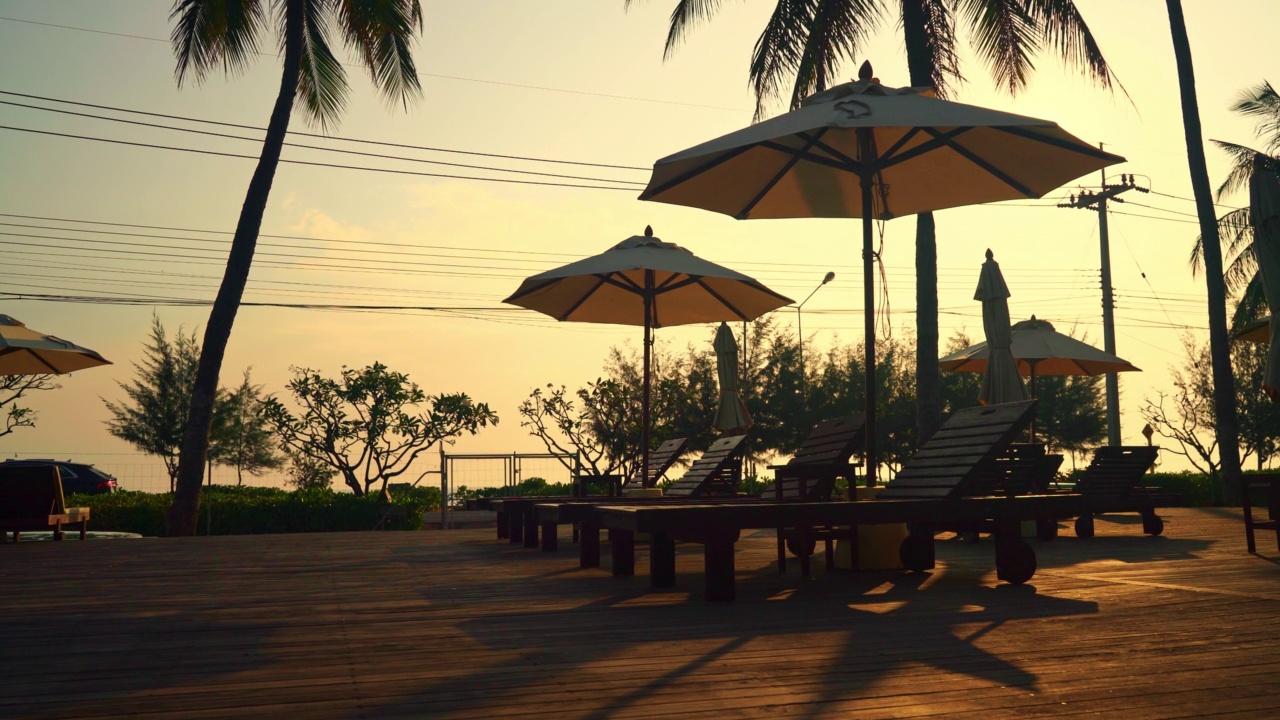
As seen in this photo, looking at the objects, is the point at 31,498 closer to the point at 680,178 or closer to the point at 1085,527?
the point at 680,178

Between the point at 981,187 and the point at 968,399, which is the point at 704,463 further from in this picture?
the point at 968,399

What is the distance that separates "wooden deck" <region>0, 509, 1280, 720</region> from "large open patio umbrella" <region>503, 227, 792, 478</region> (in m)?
4.39

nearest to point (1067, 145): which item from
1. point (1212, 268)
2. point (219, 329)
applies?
point (219, 329)

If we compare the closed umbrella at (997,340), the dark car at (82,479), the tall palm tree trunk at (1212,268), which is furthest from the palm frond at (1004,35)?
the dark car at (82,479)

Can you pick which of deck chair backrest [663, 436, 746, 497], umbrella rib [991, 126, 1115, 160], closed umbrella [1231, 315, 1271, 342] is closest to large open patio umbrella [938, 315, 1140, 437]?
closed umbrella [1231, 315, 1271, 342]

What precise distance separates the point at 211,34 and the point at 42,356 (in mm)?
5778

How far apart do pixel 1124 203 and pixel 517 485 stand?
29.7 meters

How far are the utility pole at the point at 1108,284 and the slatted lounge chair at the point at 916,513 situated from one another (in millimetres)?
25621

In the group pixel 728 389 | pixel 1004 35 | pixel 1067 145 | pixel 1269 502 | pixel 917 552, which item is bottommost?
pixel 917 552

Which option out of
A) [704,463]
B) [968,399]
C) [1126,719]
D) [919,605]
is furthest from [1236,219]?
[1126,719]

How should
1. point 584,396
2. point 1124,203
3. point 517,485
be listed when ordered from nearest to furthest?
1. point 517,485
2. point 584,396
3. point 1124,203

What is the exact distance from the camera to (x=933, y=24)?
16984mm

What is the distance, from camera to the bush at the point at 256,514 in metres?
17.8

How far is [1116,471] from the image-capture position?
12000 mm
